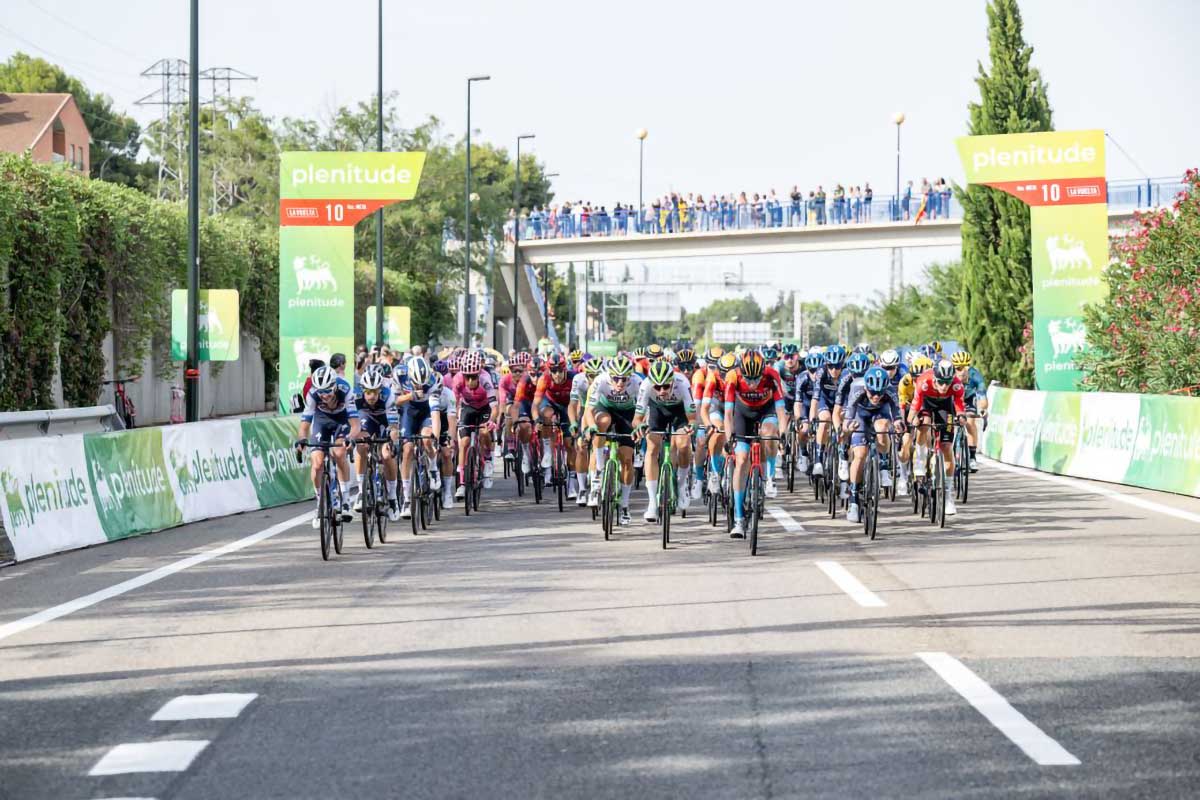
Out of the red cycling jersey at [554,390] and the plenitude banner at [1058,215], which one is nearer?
the red cycling jersey at [554,390]

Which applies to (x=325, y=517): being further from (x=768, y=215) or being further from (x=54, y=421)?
(x=768, y=215)

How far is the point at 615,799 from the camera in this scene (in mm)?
5461

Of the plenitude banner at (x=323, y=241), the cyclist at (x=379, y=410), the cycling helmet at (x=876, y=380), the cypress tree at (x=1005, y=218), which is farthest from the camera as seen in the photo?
the cypress tree at (x=1005, y=218)

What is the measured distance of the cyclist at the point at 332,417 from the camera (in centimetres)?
1409

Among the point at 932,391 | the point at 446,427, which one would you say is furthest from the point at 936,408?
the point at 446,427

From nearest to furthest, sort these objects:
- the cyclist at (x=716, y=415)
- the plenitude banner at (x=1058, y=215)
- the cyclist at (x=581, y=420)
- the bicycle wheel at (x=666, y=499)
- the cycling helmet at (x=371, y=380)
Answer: the bicycle wheel at (x=666, y=499) < the cyclist at (x=716, y=415) < the cycling helmet at (x=371, y=380) < the cyclist at (x=581, y=420) < the plenitude banner at (x=1058, y=215)

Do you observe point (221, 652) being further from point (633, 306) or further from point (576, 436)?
point (633, 306)

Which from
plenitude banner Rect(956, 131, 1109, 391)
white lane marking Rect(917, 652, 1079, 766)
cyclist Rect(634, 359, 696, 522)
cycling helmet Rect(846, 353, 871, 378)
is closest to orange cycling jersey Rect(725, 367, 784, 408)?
cyclist Rect(634, 359, 696, 522)

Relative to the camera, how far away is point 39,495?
545 inches

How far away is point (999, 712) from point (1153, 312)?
21.2 m

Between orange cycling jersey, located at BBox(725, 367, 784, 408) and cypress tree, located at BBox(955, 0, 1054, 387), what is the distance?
90.3 feet

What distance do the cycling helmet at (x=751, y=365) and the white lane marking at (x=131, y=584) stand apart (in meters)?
4.78

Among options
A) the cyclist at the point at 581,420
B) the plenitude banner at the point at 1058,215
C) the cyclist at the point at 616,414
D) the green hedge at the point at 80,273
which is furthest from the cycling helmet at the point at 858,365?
the green hedge at the point at 80,273

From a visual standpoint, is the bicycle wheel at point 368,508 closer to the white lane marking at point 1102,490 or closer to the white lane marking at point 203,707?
the white lane marking at point 203,707
